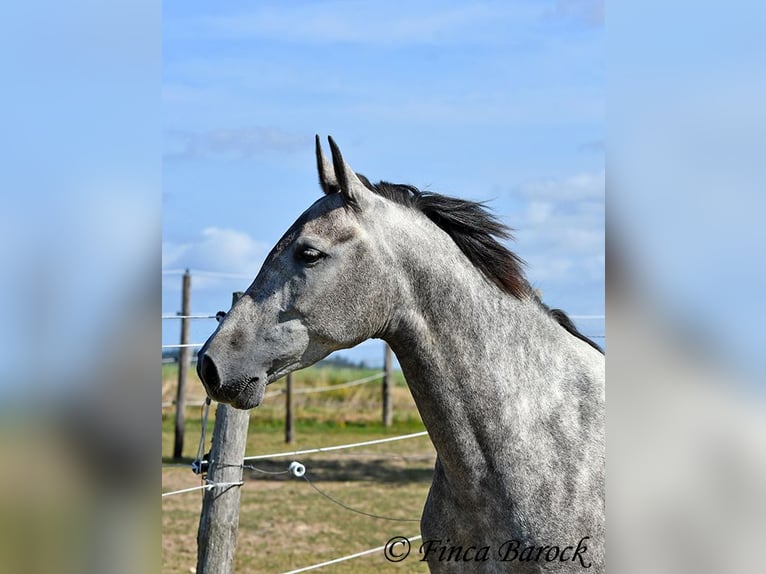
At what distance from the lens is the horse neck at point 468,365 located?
256cm

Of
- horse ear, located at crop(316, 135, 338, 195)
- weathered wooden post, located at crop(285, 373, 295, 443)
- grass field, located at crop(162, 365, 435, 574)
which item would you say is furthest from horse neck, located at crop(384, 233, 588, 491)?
weathered wooden post, located at crop(285, 373, 295, 443)

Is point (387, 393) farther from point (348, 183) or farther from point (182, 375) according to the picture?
point (348, 183)

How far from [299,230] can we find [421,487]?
361 inches

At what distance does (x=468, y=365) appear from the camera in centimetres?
258

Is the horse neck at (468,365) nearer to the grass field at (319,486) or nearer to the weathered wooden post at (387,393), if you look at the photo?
the grass field at (319,486)

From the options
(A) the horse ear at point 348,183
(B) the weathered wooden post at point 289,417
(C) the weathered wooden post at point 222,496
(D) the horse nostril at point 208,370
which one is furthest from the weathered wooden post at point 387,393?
(D) the horse nostril at point 208,370

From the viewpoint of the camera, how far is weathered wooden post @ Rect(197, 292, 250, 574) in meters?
4.30

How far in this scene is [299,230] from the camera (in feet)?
8.46

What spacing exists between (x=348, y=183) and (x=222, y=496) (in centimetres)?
241

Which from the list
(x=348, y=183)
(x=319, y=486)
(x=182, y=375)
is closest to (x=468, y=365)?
(x=348, y=183)

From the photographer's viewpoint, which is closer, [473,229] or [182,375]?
[473,229]

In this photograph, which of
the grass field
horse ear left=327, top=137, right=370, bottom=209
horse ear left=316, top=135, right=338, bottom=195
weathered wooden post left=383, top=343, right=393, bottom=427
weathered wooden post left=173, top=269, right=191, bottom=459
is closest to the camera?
horse ear left=327, top=137, right=370, bottom=209

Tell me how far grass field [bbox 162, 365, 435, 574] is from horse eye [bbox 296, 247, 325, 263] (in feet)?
7.31

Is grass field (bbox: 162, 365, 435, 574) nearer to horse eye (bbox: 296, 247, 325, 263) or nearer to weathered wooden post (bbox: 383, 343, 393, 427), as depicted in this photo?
weathered wooden post (bbox: 383, 343, 393, 427)
